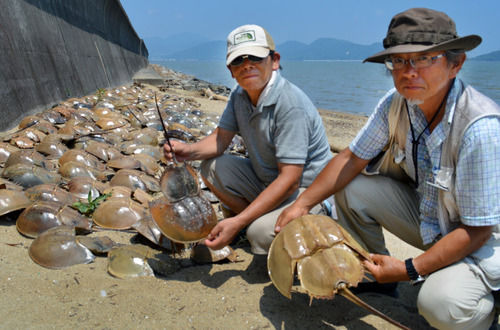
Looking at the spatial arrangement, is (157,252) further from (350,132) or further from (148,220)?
(350,132)

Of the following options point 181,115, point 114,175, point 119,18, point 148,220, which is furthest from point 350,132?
point 119,18

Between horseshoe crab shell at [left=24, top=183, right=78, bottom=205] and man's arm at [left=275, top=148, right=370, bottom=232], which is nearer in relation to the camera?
man's arm at [left=275, top=148, right=370, bottom=232]

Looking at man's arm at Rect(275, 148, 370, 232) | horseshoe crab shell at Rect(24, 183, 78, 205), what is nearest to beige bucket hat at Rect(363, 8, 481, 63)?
man's arm at Rect(275, 148, 370, 232)

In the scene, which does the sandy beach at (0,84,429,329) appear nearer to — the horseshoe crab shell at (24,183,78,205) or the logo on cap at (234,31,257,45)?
the horseshoe crab shell at (24,183,78,205)

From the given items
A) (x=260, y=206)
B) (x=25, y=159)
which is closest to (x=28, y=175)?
(x=25, y=159)

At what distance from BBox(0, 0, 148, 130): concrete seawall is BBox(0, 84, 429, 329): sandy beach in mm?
2845

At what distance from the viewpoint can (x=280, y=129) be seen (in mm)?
1946

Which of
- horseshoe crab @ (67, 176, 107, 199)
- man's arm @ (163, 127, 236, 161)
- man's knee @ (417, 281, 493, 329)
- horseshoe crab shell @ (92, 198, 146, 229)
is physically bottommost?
man's knee @ (417, 281, 493, 329)

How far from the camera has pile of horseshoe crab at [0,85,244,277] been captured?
1.81m

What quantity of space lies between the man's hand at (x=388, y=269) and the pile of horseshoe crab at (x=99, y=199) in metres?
0.74

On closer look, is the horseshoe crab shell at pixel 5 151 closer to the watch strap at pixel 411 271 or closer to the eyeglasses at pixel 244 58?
the eyeglasses at pixel 244 58

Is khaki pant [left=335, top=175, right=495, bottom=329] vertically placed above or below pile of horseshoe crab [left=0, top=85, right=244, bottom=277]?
below

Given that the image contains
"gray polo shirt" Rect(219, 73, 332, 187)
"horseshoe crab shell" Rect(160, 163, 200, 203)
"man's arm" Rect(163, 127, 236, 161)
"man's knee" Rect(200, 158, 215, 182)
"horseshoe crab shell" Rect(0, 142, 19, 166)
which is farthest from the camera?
"horseshoe crab shell" Rect(0, 142, 19, 166)

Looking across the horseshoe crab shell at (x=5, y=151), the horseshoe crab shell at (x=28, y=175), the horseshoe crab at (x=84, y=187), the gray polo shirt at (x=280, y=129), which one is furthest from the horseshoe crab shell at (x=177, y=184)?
the horseshoe crab shell at (x=5, y=151)
